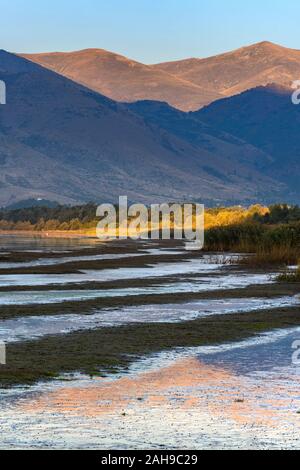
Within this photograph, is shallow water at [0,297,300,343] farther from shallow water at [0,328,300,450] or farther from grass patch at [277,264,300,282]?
grass patch at [277,264,300,282]

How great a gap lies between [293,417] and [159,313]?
1400 centimetres

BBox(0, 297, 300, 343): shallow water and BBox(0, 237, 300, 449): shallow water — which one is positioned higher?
BBox(0, 297, 300, 343): shallow water

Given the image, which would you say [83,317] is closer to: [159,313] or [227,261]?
[159,313]

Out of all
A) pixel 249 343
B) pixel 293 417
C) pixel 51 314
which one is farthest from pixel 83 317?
pixel 293 417

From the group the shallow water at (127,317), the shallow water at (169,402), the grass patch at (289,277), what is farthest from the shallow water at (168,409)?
the grass patch at (289,277)

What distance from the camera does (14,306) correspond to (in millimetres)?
29859

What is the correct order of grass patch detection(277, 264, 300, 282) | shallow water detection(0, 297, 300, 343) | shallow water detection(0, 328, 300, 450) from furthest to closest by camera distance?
grass patch detection(277, 264, 300, 282)
shallow water detection(0, 297, 300, 343)
shallow water detection(0, 328, 300, 450)

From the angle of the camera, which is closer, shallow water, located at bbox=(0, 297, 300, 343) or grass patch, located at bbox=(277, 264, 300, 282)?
shallow water, located at bbox=(0, 297, 300, 343)

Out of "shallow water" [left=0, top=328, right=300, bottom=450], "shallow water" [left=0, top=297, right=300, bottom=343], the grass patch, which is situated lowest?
"shallow water" [left=0, top=328, right=300, bottom=450]

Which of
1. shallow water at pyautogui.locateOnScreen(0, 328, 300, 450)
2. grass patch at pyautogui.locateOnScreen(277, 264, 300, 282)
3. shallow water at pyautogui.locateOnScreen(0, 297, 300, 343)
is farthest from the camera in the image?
grass patch at pyautogui.locateOnScreen(277, 264, 300, 282)

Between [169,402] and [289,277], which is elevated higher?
[289,277]

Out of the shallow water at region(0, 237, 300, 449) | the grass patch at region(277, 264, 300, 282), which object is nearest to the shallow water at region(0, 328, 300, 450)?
the shallow water at region(0, 237, 300, 449)

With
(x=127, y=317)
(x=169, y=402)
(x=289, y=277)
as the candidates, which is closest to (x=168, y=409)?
(x=169, y=402)

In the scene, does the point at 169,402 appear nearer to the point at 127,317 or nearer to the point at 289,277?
the point at 127,317
